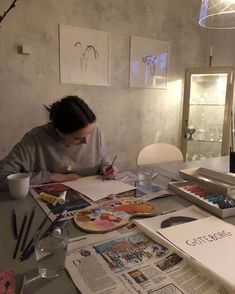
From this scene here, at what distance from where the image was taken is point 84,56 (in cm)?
252

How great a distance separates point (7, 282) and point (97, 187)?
2.17 feet

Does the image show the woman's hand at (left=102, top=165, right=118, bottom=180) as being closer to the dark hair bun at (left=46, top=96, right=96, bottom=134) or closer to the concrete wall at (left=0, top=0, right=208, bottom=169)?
the dark hair bun at (left=46, top=96, right=96, bottom=134)

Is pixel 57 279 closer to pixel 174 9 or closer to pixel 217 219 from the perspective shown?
pixel 217 219

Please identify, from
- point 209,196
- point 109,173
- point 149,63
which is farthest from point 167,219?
point 149,63

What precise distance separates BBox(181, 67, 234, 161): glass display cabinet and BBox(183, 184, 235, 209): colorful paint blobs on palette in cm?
186

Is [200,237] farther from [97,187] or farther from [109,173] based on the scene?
[109,173]

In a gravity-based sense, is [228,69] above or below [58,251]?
above

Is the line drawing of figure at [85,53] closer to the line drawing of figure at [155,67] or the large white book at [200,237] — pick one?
the line drawing of figure at [155,67]

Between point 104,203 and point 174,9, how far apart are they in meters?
2.71

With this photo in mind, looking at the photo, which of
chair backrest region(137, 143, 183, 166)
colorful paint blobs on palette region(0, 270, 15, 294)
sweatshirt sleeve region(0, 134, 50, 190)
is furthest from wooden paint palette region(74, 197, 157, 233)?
chair backrest region(137, 143, 183, 166)

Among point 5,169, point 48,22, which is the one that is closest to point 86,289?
point 5,169

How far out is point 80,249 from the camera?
732 mm

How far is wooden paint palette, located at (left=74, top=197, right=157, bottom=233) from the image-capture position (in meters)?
0.86

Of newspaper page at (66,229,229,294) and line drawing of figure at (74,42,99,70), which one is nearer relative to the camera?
newspaper page at (66,229,229,294)
